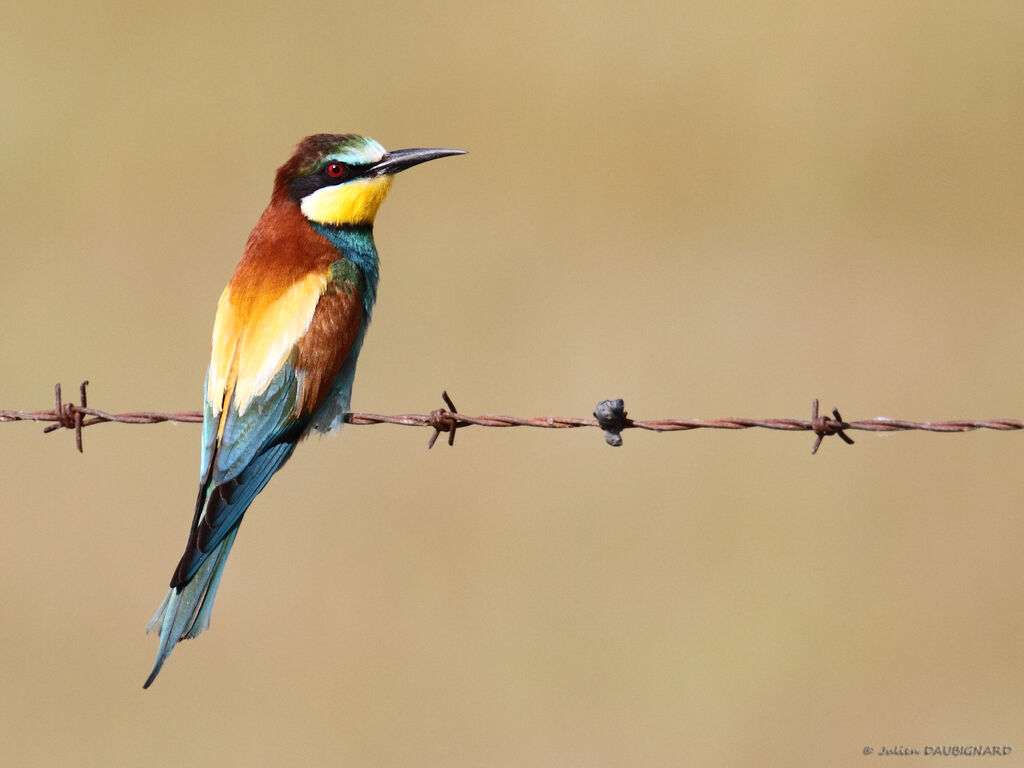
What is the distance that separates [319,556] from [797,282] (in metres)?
2.67

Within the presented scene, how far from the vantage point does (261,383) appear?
356 cm

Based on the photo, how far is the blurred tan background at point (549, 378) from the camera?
17.2ft

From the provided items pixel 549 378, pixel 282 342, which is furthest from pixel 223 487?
pixel 549 378

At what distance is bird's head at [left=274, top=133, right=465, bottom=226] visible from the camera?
13.1ft

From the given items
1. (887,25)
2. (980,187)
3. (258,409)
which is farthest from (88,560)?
(887,25)

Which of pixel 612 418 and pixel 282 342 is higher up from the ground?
pixel 282 342

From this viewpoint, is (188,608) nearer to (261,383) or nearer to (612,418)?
(261,383)

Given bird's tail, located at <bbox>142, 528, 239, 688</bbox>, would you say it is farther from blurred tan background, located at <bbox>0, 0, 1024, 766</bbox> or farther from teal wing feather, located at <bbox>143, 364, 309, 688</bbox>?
blurred tan background, located at <bbox>0, 0, 1024, 766</bbox>

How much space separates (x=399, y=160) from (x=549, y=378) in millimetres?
2396

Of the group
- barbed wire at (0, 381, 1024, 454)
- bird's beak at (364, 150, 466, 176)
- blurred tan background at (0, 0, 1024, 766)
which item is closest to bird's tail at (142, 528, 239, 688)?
barbed wire at (0, 381, 1024, 454)

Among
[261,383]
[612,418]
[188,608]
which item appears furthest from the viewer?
[261,383]

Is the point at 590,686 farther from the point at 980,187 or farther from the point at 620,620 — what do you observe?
the point at 980,187

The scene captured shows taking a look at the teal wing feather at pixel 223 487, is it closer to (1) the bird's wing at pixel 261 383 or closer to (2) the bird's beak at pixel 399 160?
(1) the bird's wing at pixel 261 383

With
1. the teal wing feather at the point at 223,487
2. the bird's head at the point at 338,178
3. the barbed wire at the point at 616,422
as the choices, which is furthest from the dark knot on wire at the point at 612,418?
the bird's head at the point at 338,178
